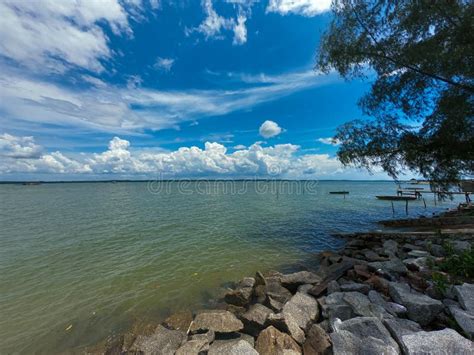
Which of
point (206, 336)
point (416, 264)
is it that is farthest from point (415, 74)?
point (206, 336)

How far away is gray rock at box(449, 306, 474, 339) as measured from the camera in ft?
12.8

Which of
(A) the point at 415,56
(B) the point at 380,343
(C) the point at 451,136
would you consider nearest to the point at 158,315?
(B) the point at 380,343

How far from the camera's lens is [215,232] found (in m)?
17.7

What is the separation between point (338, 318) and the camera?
5.15 metres

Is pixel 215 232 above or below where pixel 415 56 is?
below

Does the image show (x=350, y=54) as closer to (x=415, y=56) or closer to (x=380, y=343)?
(x=415, y=56)

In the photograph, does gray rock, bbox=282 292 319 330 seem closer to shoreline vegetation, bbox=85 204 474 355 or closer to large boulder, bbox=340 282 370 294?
shoreline vegetation, bbox=85 204 474 355

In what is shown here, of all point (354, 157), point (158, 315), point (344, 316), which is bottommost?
point (158, 315)

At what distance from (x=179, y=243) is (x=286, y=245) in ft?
22.5

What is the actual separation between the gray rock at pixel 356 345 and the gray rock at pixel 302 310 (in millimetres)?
1393

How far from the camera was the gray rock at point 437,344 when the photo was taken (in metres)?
3.21

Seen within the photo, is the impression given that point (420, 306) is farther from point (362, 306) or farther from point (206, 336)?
point (206, 336)

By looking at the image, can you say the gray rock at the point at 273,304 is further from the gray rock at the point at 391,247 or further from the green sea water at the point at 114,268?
the gray rock at the point at 391,247

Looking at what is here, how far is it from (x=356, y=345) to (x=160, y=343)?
399 centimetres
